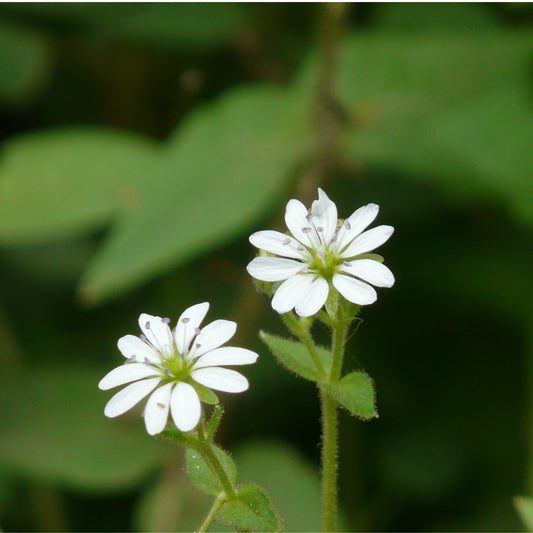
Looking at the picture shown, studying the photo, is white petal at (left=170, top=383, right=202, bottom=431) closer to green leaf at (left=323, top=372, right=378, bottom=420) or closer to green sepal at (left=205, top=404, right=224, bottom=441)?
green sepal at (left=205, top=404, right=224, bottom=441)

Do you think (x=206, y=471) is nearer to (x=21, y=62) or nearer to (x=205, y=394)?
(x=205, y=394)

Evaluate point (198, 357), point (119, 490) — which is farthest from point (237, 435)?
point (198, 357)

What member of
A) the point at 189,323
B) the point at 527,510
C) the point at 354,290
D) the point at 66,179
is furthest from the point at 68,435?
the point at 527,510

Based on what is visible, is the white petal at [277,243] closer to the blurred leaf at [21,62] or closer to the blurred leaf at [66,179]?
the blurred leaf at [66,179]

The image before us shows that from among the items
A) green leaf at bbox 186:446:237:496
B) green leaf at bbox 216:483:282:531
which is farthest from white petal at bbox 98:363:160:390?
green leaf at bbox 216:483:282:531

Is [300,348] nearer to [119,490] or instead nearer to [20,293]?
[119,490]

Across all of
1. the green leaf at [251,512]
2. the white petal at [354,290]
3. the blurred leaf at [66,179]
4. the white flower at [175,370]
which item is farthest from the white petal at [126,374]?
the blurred leaf at [66,179]
